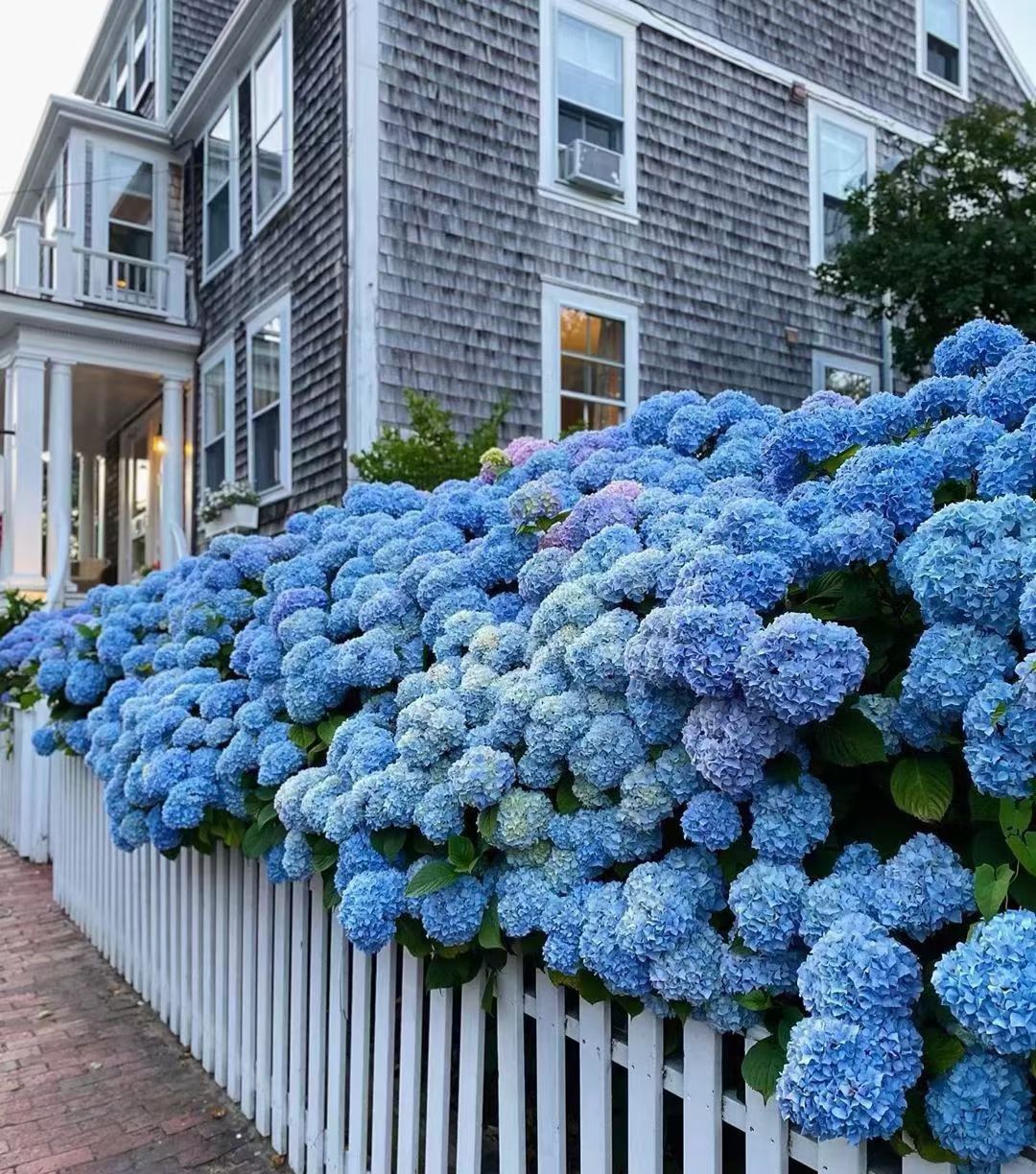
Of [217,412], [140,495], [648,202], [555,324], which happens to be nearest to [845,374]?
[648,202]

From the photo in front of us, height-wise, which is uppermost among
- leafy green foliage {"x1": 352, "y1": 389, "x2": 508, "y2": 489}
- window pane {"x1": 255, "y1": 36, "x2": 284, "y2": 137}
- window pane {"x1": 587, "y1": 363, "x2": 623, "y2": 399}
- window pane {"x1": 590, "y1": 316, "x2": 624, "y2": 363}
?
window pane {"x1": 255, "y1": 36, "x2": 284, "y2": 137}

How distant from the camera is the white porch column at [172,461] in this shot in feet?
35.4

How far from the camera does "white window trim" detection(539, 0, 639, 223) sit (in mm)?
8648

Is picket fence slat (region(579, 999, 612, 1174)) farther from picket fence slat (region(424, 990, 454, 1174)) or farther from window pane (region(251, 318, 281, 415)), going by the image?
window pane (region(251, 318, 281, 415))

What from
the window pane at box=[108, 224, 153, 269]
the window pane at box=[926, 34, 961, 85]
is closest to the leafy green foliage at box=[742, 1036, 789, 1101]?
the window pane at box=[108, 224, 153, 269]

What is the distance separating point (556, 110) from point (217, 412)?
4.73 metres

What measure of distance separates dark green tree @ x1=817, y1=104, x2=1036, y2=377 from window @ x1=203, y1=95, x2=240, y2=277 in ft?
20.2

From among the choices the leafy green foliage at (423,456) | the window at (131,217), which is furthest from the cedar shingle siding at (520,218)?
the leafy green foliage at (423,456)

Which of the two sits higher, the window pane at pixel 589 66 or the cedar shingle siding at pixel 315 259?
the window pane at pixel 589 66

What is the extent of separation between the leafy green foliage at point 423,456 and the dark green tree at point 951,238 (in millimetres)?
5173

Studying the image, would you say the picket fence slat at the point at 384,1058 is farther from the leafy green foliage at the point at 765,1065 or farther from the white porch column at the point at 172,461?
the white porch column at the point at 172,461

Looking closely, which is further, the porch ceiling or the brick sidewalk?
the porch ceiling

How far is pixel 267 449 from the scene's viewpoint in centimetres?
929

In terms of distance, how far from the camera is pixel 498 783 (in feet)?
6.11
